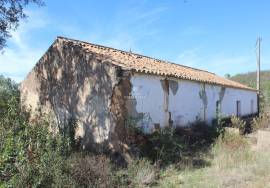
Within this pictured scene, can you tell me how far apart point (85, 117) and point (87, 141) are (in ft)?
2.84

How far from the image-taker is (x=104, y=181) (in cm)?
804

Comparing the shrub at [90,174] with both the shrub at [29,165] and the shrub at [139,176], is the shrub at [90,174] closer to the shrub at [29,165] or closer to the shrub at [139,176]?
the shrub at [29,165]

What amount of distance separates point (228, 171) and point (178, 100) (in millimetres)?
6147

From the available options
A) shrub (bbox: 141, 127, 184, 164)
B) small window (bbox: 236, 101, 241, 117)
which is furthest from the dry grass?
small window (bbox: 236, 101, 241, 117)

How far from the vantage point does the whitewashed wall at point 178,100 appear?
13.2 meters

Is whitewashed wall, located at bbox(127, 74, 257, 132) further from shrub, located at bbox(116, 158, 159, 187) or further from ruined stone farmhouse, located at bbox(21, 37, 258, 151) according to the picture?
shrub, located at bbox(116, 158, 159, 187)

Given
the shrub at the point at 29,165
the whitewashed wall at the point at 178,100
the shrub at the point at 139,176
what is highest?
the whitewashed wall at the point at 178,100

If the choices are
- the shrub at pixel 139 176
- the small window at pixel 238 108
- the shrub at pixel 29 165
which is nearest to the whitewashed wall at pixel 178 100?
the small window at pixel 238 108

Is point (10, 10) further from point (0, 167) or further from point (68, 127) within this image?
point (0, 167)

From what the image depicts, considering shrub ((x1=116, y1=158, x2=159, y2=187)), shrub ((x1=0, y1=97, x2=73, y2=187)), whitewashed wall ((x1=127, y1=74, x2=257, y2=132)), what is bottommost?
shrub ((x1=116, y1=158, x2=159, y2=187))

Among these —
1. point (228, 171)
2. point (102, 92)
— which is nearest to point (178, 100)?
point (102, 92)

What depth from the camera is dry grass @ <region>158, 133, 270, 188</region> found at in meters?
8.90

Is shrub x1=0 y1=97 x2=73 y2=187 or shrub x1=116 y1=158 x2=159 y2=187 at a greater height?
shrub x1=0 y1=97 x2=73 y2=187

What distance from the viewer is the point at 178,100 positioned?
15836 millimetres
